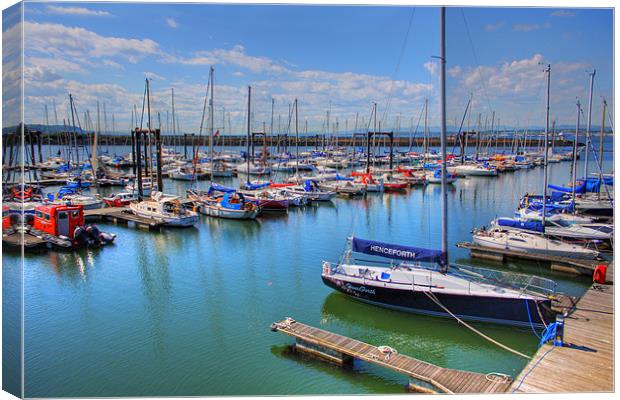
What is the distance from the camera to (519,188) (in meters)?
38.2

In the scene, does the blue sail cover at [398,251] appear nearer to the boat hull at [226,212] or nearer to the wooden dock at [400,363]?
the wooden dock at [400,363]

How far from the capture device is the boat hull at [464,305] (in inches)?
436

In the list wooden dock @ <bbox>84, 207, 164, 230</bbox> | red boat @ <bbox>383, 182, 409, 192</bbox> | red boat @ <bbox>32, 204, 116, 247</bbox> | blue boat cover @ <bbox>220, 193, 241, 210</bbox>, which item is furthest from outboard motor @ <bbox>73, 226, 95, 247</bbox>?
red boat @ <bbox>383, 182, 409, 192</bbox>

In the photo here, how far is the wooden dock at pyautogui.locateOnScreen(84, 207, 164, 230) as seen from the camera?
22672 mm

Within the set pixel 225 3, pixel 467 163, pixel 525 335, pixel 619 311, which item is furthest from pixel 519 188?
pixel 225 3

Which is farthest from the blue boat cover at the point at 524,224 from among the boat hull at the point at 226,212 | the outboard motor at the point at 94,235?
the outboard motor at the point at 94,235

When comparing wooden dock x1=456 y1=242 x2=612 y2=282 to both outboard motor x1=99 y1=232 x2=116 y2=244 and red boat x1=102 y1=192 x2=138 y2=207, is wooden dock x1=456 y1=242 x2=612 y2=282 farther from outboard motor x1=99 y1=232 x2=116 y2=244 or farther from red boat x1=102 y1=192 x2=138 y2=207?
red boat x1=102 y1=192 x2=138 y2=207

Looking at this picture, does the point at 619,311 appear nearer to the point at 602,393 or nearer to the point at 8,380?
the point at 602,393

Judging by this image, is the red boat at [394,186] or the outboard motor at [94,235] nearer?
the outboard motor at [94,235]

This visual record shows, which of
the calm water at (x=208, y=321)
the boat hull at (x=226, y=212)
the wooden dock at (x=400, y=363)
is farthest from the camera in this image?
the boat hull at (x=226, y=212)

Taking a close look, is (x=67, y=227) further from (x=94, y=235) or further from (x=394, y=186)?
(x=394, y=186)

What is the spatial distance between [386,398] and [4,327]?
17.7 feet

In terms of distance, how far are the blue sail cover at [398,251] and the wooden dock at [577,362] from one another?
3038 mm

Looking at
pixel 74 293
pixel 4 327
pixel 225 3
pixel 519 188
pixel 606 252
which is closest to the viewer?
pixel 4 327
